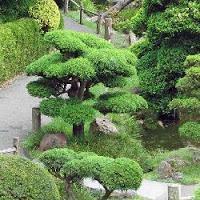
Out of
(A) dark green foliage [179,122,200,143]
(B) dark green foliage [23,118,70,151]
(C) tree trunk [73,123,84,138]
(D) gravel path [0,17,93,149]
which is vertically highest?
(A) dark green foliage [179,122,200,143]

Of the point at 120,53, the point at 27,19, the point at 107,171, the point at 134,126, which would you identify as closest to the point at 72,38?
the point at 120,53

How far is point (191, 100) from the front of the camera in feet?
60.9

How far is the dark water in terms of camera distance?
68.1 feet

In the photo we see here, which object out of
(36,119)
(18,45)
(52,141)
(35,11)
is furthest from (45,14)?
(52,141)

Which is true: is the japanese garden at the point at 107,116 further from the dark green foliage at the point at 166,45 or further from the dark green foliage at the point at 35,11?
the dark green foliage at the point at 35,11

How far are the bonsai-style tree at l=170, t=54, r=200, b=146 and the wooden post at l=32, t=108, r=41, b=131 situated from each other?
3.44 meters

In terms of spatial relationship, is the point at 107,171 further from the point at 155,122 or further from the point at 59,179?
the point at 155,122

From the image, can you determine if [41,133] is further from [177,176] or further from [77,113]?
[177,176]

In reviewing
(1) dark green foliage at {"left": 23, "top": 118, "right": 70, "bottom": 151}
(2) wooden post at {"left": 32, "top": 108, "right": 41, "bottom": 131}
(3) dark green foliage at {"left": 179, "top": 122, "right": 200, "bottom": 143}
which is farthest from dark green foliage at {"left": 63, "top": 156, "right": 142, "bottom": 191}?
(2) wooden post at {"left": 32, "top": 108, "right": 41, "bottom": 131}

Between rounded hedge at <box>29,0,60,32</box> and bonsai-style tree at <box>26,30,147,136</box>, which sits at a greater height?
bonsai-style tree at <box>26,30,147,136</box>

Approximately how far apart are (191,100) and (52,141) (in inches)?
134

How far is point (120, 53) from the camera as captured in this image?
1883 centimetres

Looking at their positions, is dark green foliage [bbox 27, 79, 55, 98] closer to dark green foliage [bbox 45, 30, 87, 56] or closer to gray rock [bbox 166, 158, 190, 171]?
dark green foliage [bbox 45, 30, 87, 56]

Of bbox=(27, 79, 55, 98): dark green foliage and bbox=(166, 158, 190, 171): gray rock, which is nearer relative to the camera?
bbox=(166, 158, 190, 171): gray rock
